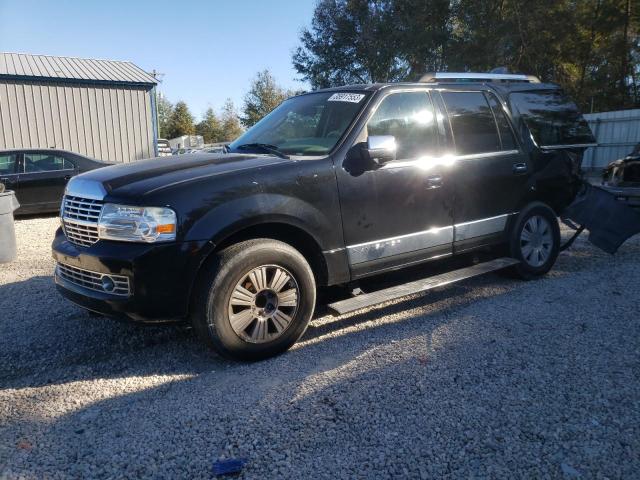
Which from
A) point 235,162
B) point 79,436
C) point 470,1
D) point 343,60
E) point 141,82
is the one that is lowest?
point 79,436

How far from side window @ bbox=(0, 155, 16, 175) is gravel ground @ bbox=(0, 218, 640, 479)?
712 centimetres

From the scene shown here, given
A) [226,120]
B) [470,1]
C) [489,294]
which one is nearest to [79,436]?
[489,294]

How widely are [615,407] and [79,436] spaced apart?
10.0ft

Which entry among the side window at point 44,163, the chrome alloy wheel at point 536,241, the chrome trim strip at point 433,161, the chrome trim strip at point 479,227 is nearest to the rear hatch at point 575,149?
the chrome alloy wheel at point 536,241

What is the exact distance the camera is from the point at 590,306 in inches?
178

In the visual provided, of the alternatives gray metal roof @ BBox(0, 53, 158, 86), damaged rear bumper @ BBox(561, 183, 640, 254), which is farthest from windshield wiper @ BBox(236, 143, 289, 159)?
gray metal roof @ BBox(0, 53, 158, 86)

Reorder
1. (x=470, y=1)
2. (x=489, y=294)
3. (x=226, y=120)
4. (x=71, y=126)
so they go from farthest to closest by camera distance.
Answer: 1. (x=226, y=120)
2. (x=470, y=1)
3. (x=71, y=126)
4. (x=489, y=294)

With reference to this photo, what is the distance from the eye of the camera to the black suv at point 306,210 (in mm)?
3215

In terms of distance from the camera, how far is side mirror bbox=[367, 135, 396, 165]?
379cm

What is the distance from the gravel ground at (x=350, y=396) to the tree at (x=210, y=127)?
168ft

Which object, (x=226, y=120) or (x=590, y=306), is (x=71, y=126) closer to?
(x=590, y=306)

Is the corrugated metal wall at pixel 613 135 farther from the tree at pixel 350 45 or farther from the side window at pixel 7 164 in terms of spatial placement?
the side window at pixel 7 164

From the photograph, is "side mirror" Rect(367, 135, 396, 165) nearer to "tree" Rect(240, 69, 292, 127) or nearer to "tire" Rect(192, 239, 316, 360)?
"tire" Rect(192, 239, 316, 360)

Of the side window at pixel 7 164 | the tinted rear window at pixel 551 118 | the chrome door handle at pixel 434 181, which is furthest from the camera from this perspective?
the side window at pixel 7 164
